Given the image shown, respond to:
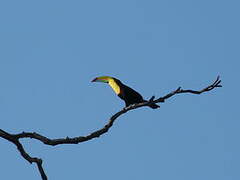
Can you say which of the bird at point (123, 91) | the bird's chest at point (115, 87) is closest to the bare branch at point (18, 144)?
the bird at point (123, 91)

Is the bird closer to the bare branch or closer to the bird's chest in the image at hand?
the bird's chest

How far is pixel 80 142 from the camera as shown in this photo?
28.6 feet

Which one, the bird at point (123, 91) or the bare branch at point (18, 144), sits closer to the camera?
the bare branch at point (18, 144)

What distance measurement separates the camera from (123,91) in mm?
16531

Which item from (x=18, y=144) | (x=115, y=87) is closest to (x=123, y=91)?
(x=115, y=87)

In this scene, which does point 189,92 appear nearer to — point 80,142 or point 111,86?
point 80,142

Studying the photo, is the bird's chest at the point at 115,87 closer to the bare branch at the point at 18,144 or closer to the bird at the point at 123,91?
the bird at the point at 123,91

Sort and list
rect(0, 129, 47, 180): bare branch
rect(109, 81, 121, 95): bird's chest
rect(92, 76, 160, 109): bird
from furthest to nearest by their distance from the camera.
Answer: rect(109, 81, 121, 95): bird's chest
rect(92, 76, 160, 109): bird
rect(0, 129, 47, 180): bare branch

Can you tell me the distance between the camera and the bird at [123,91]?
52.9 feet

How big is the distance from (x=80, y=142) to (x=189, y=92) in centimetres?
208

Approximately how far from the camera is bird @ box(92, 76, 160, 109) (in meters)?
16.1

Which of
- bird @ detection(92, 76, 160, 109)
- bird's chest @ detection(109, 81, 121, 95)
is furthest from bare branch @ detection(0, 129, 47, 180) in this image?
bird's chest @ detection(109, 81, 121, 95)

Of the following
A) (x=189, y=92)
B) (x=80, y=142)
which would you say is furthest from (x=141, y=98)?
(x=80, y=142)

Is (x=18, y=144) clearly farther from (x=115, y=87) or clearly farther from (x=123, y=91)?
(x=115, y=87)
